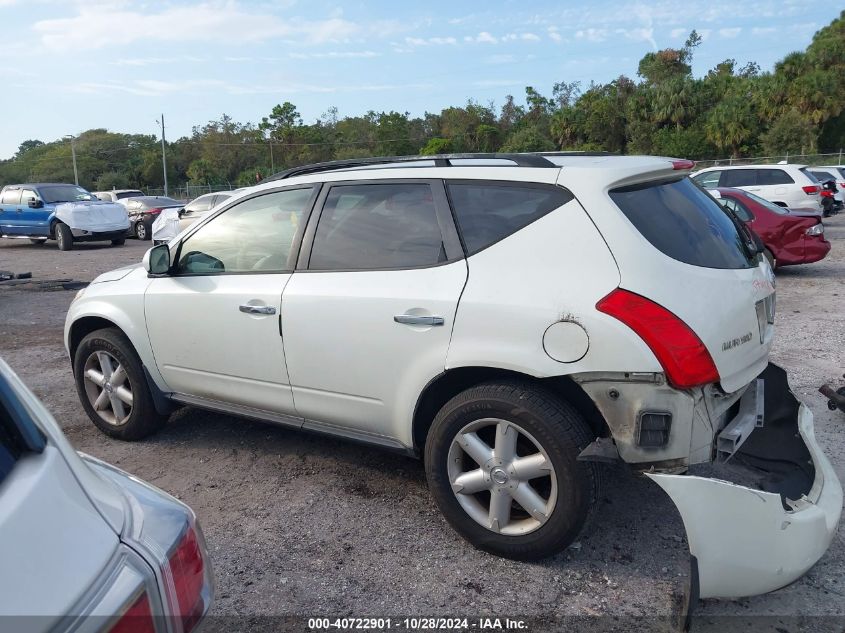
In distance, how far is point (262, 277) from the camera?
12.6 feet

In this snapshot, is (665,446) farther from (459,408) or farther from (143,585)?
(143,585)

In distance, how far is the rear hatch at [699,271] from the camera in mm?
2799

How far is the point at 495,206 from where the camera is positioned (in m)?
3.23

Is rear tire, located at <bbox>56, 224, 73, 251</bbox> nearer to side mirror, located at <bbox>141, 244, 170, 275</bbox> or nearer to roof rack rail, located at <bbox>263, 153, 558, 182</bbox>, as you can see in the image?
side mirror, located at <bbox>141, 244, 170, 275</bbox>

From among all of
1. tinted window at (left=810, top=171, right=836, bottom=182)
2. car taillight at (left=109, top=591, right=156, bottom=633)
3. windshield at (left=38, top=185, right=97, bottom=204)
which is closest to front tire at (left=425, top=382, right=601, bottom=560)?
car taillight at (left=109, top=591, right=156, bottom=633)

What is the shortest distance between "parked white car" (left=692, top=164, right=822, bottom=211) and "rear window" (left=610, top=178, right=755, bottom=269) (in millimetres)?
13245

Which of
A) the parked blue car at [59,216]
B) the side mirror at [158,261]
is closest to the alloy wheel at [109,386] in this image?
the side mirror at [158,261]

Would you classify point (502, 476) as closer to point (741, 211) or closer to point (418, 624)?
point (418, 624)

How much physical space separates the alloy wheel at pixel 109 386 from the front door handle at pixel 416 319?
2.18 m

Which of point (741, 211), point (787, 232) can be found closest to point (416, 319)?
point (741, 211)

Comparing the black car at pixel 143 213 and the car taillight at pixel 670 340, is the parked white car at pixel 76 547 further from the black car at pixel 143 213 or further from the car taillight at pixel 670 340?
the black car at pixel 143 213

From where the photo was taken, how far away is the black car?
832 inches

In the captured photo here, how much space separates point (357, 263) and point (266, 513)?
1.39 meters

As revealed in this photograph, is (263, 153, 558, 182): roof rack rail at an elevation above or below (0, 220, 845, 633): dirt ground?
above
